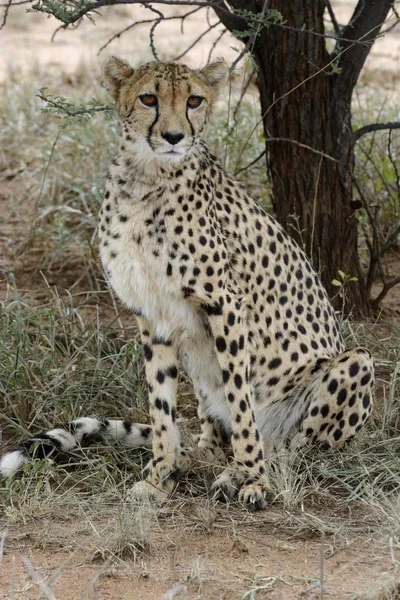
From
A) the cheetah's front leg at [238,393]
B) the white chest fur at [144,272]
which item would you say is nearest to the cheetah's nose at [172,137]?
the white chest fur at [144,272]

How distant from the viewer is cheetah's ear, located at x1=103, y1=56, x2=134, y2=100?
329cm

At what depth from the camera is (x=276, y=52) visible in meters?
4.16

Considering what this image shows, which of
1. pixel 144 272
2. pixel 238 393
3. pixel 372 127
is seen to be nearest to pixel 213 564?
pixel 238 393

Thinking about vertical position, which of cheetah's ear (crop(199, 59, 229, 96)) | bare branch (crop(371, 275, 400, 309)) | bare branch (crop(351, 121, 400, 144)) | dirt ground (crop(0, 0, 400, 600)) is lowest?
dirt ground (crop(0, 0, 400, 600))

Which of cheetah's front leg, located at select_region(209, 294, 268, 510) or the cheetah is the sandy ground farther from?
cheetah's front leg, located at select_region(209, 294, 268, 510)

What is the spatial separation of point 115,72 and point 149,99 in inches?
8.2

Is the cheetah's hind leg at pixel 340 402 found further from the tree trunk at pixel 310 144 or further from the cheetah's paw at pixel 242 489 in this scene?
the tree trunk at pixel 310 144

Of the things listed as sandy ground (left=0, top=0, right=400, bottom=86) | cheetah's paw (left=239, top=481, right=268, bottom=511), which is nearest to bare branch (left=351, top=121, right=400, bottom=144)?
cheetah's paw (left=239, top=481, right=268, bottom=511)

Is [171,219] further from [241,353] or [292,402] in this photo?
[292,402]

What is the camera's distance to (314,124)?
4258 millimetres

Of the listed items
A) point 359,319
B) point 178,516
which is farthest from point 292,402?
point 359,319

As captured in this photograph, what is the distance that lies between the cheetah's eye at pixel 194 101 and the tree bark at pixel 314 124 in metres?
0.93

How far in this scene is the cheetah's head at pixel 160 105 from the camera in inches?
123

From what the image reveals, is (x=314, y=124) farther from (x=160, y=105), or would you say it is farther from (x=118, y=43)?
(x=118, y=43)
